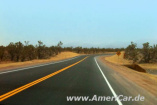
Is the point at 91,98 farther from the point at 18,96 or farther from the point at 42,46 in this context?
the point at 42,46

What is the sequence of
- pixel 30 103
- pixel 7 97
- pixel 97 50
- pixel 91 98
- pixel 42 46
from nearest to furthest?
pixel 30 103 → pixel 7 97 → pixel 91 98 → pixel 42 46 → pixel 97 50

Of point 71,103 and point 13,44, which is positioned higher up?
point 13,44

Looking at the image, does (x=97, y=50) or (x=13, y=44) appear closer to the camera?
(x=13, y=44)

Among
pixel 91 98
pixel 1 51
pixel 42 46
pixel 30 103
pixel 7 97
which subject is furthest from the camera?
pixel 42 46

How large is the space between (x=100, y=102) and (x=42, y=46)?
49534mm

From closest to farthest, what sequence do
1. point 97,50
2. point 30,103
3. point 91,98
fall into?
point 30,103
point 91,98
point 97,50

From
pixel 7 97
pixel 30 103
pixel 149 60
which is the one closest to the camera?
pixel 30 103

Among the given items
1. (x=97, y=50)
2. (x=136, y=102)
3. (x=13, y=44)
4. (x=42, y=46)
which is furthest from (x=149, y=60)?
(x=97, y=50)

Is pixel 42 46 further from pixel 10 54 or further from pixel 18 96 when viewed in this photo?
pixel 18 96

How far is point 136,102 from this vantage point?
7074mm

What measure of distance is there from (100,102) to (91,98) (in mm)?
548

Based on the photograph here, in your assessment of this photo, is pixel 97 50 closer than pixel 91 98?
No

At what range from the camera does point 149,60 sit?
154 feet

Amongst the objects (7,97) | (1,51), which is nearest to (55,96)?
(7,97)
